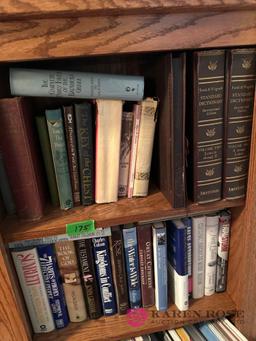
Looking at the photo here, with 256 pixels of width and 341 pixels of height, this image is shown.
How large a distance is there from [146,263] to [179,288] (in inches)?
4.4

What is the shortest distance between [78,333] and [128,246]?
27 centimetres

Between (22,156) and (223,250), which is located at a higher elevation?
(22,156)

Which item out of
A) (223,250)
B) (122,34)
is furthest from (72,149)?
(223,250)

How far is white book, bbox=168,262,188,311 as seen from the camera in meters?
0.77

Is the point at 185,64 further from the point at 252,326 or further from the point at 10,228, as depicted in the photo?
the point at 252,326

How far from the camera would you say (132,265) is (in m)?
0.76

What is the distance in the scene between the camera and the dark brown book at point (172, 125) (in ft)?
1.85

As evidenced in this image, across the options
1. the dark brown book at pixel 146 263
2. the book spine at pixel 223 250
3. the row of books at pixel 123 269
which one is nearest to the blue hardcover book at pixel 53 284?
the row of books at pixel 123 269

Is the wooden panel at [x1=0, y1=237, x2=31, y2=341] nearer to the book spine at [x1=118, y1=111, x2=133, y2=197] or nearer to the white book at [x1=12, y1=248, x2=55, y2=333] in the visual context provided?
the white book at [x1=12, y1=248, x2=55, y2=333]

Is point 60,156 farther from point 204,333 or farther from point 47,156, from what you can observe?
point 204,333

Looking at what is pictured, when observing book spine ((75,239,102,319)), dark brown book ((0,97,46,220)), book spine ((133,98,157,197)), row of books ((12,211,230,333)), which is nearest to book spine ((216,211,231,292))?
row of books ((12,211,230,333))

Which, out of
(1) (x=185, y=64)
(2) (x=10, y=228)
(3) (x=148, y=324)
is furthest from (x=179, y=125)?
(3) (x=148, y=324)

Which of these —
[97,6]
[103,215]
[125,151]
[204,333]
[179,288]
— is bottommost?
[204,333]

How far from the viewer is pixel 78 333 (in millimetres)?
782
